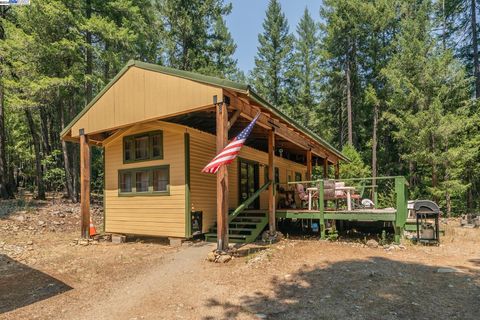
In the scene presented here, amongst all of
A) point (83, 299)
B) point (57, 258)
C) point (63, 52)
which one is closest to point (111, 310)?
point (83, 299)

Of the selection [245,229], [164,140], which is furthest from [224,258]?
[164,140]

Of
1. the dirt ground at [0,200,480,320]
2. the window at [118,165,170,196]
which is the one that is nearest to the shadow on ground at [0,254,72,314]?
the dirt ground at [0,200,480,320]

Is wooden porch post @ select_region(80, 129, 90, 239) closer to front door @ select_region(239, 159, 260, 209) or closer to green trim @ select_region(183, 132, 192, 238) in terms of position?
green trim @ select_region(183, 132, 192, 238)

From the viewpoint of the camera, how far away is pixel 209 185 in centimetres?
1004

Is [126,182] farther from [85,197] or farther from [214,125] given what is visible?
[214,125]

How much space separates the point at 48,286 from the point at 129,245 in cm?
383

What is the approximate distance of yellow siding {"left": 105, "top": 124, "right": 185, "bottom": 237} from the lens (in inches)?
359

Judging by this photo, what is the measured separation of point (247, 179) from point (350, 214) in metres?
4.69

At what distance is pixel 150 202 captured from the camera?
9750mm

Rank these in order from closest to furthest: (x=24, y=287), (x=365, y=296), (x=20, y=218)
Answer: (x=365, y=296) < (x=24, y=287) < (x=20, y=218)

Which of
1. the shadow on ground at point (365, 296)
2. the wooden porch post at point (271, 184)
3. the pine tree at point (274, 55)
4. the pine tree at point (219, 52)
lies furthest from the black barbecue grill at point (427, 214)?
the pine tree at point (274, 55)

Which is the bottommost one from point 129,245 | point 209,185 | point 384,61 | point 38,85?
point 129,245

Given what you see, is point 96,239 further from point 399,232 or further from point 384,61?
point 384,61

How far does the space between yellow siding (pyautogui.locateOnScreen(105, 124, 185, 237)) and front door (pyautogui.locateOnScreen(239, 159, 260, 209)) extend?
10.1ft
